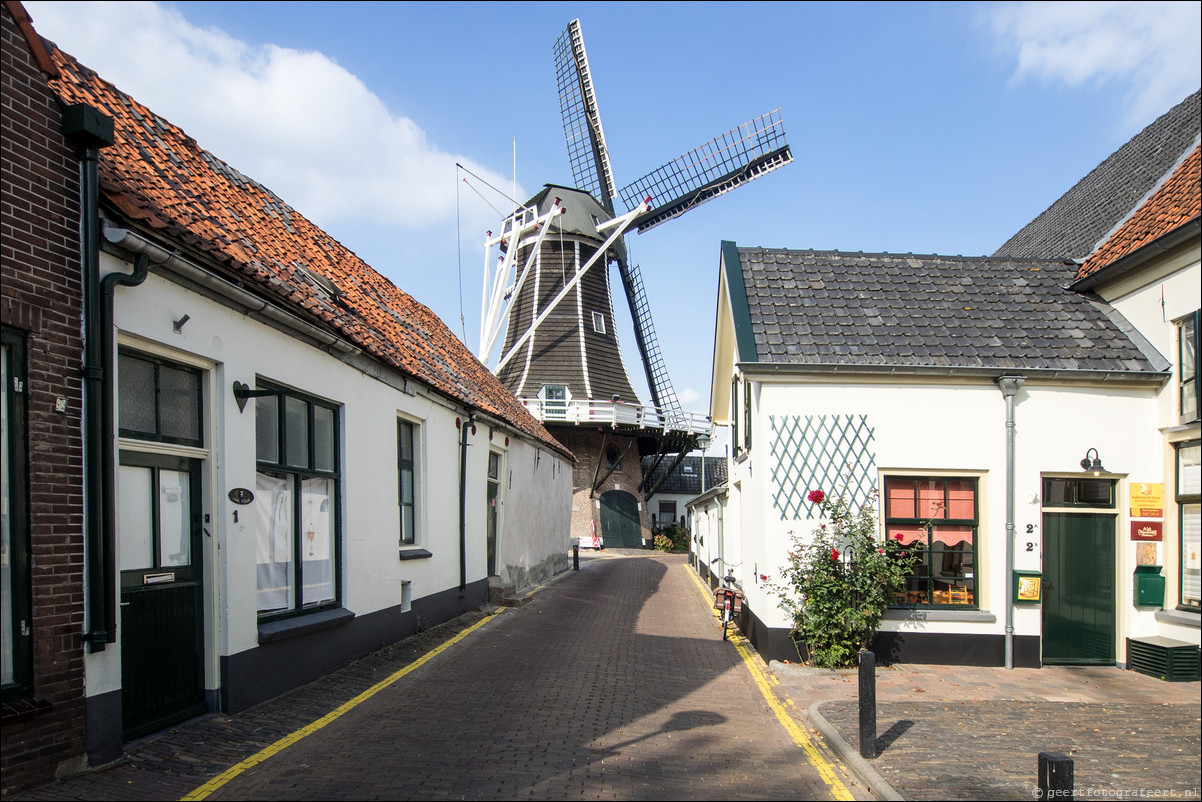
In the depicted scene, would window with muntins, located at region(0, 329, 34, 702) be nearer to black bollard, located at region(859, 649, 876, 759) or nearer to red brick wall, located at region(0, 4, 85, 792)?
red brick wall, located at region(0, 4, 85, 792)

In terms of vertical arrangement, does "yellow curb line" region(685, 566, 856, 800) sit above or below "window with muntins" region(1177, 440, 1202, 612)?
below

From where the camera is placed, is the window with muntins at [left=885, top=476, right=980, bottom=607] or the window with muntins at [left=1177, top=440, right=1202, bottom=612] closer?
the window with muntins at [left=1177, top=440, right=1202, bottom=612]

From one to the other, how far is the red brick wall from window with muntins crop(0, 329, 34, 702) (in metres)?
0.04

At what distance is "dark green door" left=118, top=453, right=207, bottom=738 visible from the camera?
6188mm

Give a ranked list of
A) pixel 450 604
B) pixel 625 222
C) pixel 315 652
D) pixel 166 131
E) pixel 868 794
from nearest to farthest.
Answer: pixel 868 794 → pixel 315 652 → pixel 166 131 → pixel 450 604 → pixel 625 222

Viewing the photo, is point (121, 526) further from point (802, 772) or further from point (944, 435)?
point (944, 435)

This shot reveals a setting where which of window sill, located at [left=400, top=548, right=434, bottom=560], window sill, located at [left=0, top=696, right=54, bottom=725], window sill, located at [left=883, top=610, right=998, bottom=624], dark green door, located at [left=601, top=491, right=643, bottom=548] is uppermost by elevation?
window sill, located at [left=0, top=696, right=54, bottom=725]

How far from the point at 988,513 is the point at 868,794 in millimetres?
5580

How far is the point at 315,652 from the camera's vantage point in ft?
29.1

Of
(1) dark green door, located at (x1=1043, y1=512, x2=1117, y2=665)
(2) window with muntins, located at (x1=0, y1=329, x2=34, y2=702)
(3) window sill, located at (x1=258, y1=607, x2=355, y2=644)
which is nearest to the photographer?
(2) window with muntins, located at (x1=0, y1=329, x2=34, y2=702)

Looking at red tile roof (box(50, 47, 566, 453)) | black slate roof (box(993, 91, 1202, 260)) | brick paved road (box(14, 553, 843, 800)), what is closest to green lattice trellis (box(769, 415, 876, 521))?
brick paved road (box(14, 553, 843, 800))

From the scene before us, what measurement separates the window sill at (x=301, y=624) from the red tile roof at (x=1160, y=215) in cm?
1001

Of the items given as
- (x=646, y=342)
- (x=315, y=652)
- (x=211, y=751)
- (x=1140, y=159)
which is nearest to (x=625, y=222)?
(x=646, y=342)

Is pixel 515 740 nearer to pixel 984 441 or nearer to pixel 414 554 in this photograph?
pixel 414 554
